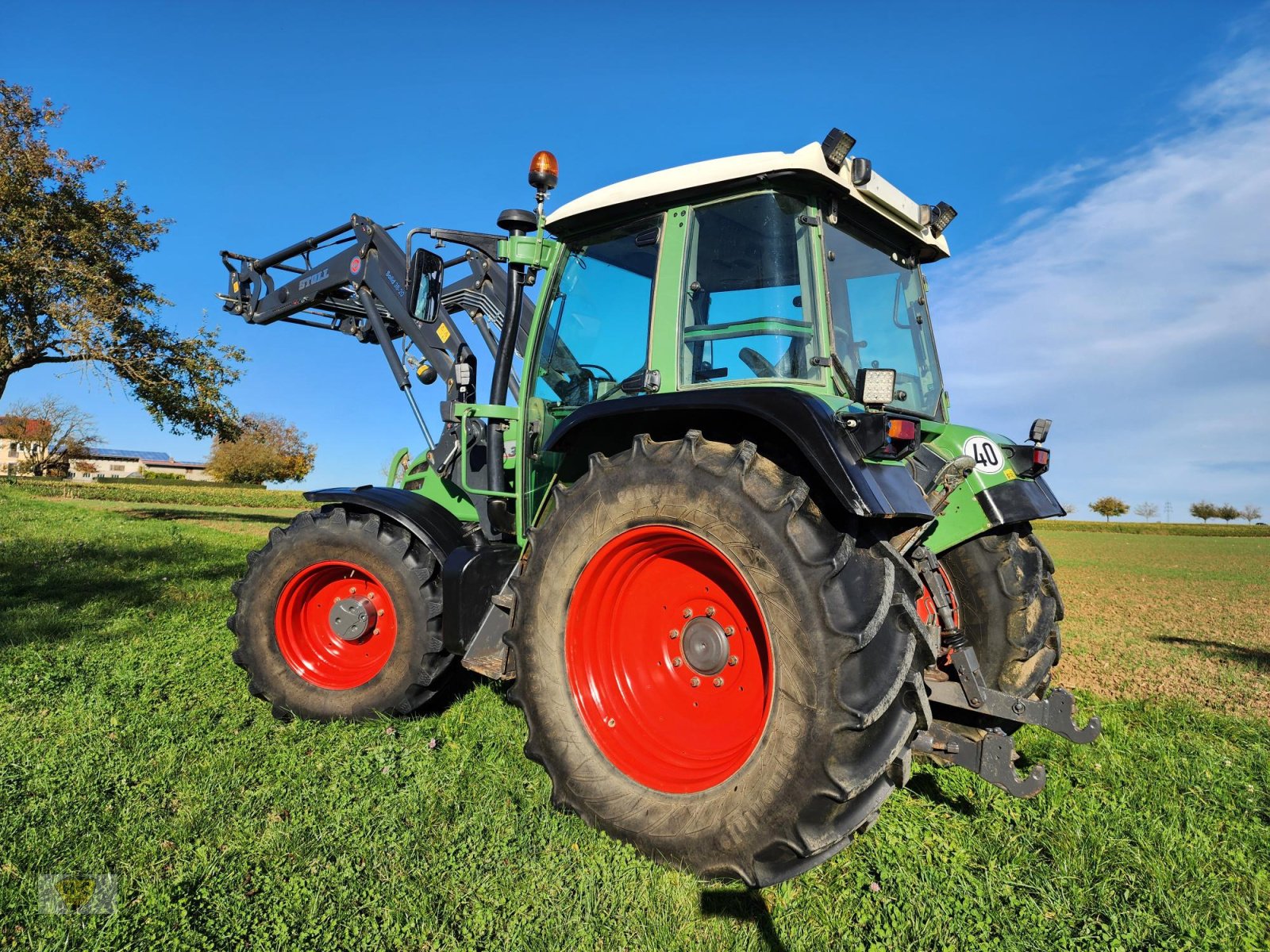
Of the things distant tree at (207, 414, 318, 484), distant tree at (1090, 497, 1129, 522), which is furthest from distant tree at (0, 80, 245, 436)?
distant tree at (1090, 497, 1129, 522)

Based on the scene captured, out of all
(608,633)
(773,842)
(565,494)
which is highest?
(565,494)

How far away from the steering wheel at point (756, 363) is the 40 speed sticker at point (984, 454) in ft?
3.52

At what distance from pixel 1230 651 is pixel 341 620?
7.98 meters

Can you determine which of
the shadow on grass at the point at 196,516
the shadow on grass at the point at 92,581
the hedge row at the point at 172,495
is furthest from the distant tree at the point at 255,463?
the shadow on grass at the point at 92,581

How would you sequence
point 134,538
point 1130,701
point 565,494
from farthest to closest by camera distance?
point 134,538 < point 1130,701 < point 565,494

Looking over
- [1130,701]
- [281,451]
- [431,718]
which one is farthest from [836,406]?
[281,451]

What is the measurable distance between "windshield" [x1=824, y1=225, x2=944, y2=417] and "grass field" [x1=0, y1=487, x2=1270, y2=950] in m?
1.82

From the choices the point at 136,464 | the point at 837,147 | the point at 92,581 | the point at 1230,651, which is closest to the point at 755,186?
the point at 837,147

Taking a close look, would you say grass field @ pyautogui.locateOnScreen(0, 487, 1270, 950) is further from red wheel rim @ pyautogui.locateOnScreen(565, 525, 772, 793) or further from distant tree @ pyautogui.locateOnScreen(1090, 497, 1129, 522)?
distant tree @ pyautogui.locateOnScreen(1090, 497, 1129, 522)

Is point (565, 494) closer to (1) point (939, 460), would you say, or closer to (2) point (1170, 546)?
(1) point (939, 460)

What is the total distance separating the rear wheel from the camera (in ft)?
7.38

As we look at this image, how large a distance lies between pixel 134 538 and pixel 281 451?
53.3 metres

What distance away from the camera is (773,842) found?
2.28 m

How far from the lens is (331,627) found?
434 cm
